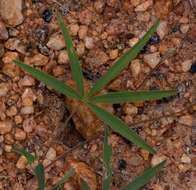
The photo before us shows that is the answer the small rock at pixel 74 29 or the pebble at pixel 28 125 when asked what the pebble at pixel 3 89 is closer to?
the pebble at pixel 28 125

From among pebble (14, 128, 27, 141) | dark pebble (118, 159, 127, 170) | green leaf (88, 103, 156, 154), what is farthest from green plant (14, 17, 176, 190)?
pebble (14, 128, 27, 141)

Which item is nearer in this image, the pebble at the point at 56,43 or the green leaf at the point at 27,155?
the green leaf at the point at 27,155

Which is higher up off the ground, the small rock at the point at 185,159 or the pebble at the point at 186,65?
the pebble at the point at 186,65

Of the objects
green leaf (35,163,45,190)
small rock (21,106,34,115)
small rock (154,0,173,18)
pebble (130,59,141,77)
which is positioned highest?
small rock (154,0,173,18)

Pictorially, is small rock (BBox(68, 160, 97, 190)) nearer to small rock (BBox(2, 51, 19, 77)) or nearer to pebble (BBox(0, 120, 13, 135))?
pebble (BBox(0, 120, 13, 135))

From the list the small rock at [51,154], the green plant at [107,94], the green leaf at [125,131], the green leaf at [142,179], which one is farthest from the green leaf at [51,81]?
the green leaf at [142,179]

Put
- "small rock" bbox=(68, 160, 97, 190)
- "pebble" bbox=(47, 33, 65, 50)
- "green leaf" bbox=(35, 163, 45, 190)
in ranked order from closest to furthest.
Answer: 1. "green leaf" bbox=(35, 163, 45, 190)
2. "small rock" bbox=(68, 160, 97, 190)
3. "pebble" bbox=(47, 33, 65, 50)

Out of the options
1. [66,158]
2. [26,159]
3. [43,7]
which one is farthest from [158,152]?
[43,7]

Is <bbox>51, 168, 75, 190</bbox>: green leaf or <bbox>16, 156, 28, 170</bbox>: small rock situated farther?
<bbox>16, 156, 28, 170</bbox>: small rock

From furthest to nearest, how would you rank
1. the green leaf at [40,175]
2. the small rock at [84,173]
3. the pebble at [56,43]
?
1. the pebble at [56,43]
2. the small rock at [84,173]
3. the green leaf at [40,175]
